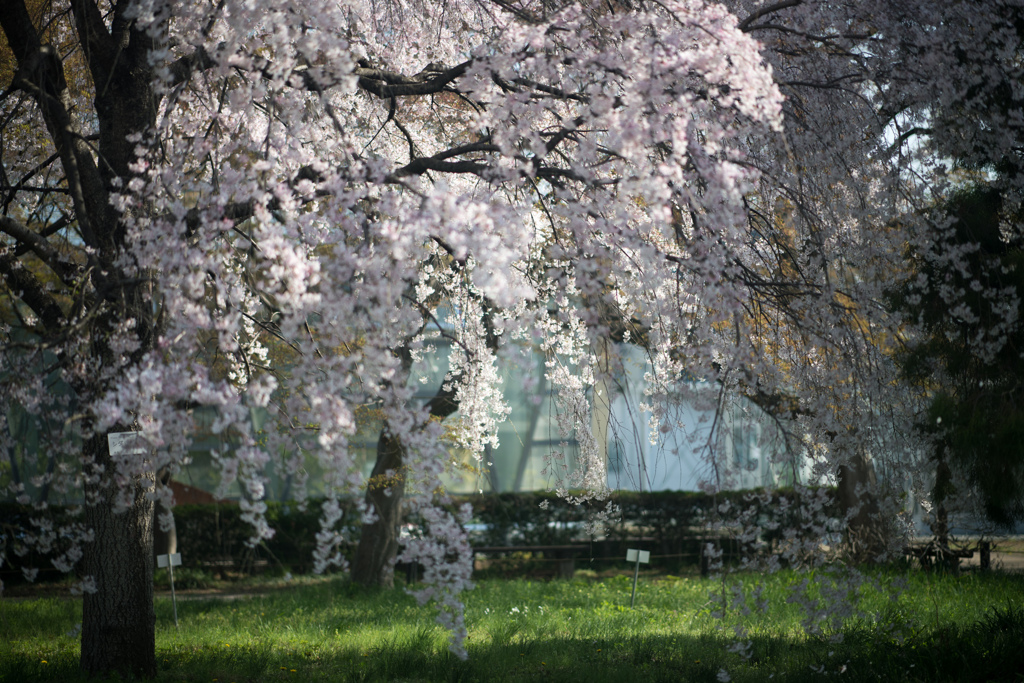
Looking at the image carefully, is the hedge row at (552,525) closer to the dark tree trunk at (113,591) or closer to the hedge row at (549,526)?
the hedge row at (549,526)

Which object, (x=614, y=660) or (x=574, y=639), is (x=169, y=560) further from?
(x=614, y=660)

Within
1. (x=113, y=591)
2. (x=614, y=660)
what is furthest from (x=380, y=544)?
(x=113, y=591)

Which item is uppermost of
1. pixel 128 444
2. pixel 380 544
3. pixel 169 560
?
pixel 128 444

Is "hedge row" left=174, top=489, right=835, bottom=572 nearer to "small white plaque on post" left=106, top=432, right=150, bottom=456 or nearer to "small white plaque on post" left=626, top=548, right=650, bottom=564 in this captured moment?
"small white plaque on post" left=626, top=548, right=650, bottom=564

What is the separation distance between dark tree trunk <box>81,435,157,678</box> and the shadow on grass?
0.60ft

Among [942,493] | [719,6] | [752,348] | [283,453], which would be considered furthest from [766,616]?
[719,6]

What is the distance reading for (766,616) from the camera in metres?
6.92

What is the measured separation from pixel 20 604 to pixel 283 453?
261 inches

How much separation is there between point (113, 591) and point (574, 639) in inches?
138

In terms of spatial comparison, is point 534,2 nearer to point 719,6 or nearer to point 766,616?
point 719,6

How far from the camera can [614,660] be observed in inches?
229

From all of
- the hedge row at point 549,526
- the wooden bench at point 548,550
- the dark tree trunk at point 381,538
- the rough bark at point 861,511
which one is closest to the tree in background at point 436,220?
the dark tree trunk at point 381,538

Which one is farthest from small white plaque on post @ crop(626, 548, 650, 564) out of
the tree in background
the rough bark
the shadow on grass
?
the tree in background

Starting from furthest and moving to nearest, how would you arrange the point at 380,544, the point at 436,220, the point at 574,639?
the point at 380,544, the point at 574,639, the point at 436,220
